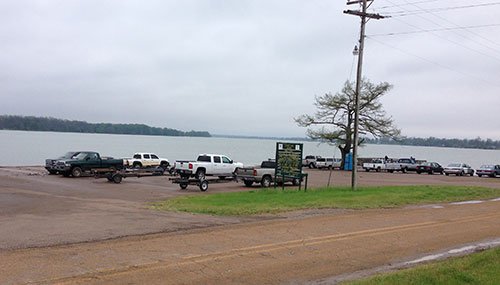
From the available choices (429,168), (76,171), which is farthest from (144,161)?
(429,168)

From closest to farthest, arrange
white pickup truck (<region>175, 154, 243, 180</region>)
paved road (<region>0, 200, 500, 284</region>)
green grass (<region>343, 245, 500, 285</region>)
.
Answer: green grass (<region>343, 245, 500, 285</region>) → paved road (<region>0, 200, 500, 284</region>) → white pickup truck (<region>175, 154, 243, 180</region>)

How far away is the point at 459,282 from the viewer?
7.38m

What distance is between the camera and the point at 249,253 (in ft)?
31.4

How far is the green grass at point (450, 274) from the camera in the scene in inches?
291

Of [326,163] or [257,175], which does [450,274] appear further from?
[326,163]

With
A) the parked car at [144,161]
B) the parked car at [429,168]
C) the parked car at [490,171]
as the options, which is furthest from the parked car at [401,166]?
the parked car at [144,161]

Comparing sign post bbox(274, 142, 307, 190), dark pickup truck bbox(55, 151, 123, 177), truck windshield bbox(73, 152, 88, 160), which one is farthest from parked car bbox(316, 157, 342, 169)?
sign post bbox(274, 142, 307, 190)

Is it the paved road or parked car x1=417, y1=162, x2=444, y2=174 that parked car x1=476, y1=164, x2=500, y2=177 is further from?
the paved road

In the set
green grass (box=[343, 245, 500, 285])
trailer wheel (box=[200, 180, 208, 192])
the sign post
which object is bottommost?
trailer wheel (box=[200, 180, 208, 192])

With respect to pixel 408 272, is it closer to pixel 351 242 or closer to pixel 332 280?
pixel 332 280

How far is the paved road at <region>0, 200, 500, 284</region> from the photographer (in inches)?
305

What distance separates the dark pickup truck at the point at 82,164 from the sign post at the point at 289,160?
700 inches

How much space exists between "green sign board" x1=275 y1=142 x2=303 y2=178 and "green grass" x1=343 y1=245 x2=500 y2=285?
1637 cm

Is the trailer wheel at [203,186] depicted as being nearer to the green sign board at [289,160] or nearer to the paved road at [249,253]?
the green sign board at [289,160]
